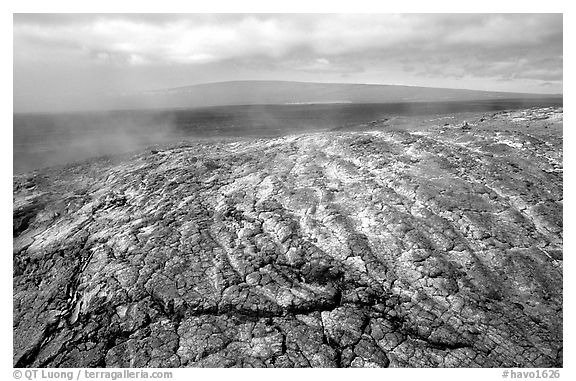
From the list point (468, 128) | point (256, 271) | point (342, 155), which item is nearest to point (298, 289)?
point (256, 271)

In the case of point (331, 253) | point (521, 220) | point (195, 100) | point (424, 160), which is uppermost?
point (195, 100)

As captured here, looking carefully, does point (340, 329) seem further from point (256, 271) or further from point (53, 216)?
point (53, 216)

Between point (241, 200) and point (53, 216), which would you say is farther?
point (53, 216)

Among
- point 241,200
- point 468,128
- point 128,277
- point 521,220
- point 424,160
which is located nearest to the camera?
point 128,277

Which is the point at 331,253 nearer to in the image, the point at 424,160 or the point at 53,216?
the point at 424,160

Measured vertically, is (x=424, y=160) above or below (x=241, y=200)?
above
